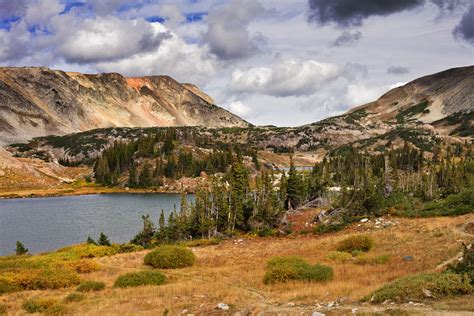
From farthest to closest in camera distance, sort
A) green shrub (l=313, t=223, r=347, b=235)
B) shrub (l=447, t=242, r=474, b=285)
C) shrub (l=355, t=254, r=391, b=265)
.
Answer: green shrub (l=313, t=223, r=347, b=235), shrub (l=355, t=254, r=391, b=265), shrub (l=447, t=242, r=474, b=285)

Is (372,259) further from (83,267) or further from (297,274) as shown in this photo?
(83,267)

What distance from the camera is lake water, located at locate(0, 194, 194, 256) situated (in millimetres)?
82375

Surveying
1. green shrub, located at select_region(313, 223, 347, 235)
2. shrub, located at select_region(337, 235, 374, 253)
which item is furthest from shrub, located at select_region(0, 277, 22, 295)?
green shrub, located at select_region(313, 223, 347, 235)

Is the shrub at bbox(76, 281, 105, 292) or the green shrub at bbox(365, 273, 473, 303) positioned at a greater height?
the green shrub at bbox(365, 273, 473, 303)

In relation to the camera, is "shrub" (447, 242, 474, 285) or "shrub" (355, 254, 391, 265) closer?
"shrub" (447, 242, 474, 285)

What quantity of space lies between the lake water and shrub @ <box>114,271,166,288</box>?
151 ft

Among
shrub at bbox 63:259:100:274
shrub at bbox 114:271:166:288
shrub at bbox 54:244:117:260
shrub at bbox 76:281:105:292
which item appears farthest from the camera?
shrub at bbox 54:244:117:260

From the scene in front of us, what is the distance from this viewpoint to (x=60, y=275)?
36312 millimetres

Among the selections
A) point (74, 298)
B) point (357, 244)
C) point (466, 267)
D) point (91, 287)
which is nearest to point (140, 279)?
point (91, 287)

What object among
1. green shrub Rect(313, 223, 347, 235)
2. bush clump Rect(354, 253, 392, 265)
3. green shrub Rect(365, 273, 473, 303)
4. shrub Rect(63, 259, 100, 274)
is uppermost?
green shrub Rect(365, 273, 473, 303)

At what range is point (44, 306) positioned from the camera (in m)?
27.1

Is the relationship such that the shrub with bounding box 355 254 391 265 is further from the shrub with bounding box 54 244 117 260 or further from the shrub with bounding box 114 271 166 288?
the shrub with bounding box 54 244 117 260

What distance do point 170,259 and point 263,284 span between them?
1465 cm

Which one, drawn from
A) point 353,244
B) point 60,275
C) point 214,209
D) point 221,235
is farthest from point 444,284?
point 214,209
